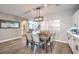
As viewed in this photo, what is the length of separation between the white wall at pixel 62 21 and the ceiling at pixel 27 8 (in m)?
0.11

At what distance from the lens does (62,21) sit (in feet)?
8.64

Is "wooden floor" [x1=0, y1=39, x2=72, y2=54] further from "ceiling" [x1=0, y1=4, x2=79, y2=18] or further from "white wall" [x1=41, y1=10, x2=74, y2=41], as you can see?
"ceiling" [x1=0, y1=4, x2=79, y2=18]

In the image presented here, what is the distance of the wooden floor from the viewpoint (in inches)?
96.4

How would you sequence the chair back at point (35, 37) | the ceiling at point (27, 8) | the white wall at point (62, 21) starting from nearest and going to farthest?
the ceiling at point (27, 8) < the white wall at point (62, 21) < the chair back at point (35, 37)

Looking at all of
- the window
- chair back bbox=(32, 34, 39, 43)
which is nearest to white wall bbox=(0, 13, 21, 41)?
chair back bbox=(32, 34, 39, 43)

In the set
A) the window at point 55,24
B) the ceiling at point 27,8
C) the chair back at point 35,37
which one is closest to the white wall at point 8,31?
the ceiling at point 27,8

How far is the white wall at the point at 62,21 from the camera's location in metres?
2.55

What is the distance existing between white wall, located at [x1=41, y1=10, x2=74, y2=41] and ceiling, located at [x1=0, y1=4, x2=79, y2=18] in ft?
0.37

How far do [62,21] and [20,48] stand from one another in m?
1.28

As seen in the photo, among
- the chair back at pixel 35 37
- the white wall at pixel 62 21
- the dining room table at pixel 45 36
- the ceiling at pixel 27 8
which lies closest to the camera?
the ceiling at pixel 27 8

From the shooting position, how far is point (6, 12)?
246 cm

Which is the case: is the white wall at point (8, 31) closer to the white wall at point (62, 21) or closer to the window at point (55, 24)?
the white wall at point (62, 21)

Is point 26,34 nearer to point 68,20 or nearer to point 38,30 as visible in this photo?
point 38,30
